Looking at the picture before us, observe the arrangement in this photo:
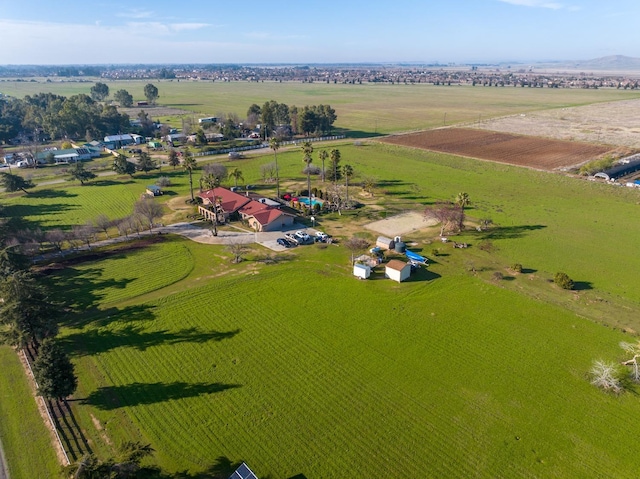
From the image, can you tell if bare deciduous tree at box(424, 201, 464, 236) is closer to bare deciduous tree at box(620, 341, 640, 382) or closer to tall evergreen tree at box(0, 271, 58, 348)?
bare deciduous tree at box(620, 341, 640, 382)

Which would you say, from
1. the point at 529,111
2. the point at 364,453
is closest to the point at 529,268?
the point at 364,453

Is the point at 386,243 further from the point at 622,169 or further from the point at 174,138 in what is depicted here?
the point at 174,138

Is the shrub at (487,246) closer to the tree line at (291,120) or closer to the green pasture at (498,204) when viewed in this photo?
the green pasture at (498,204)

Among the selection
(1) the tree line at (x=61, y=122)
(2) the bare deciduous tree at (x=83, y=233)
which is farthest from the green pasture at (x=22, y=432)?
(1) the tree line at (x=61, y=122)

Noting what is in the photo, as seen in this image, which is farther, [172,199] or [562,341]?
[172,199]

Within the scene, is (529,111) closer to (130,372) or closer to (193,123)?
(193,123)

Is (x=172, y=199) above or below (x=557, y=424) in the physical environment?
above

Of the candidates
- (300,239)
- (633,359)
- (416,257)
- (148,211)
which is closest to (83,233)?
(148,211)
